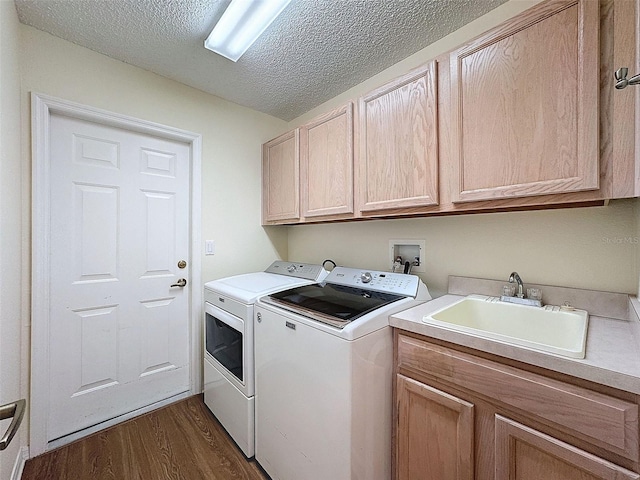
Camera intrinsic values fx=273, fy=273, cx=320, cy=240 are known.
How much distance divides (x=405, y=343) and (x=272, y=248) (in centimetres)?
172

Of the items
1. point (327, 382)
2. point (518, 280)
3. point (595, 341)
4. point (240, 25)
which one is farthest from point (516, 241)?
point (240, 25)

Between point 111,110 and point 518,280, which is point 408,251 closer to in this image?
point 518,280

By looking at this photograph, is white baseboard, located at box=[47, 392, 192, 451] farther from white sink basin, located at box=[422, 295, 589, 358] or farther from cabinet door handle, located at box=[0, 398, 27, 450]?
white sink basin, located at box=[422, 295, 589, 358]

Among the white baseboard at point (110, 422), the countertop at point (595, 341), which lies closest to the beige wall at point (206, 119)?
the white baseboard at point (110, 422)

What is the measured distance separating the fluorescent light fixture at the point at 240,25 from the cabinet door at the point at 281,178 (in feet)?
2.12

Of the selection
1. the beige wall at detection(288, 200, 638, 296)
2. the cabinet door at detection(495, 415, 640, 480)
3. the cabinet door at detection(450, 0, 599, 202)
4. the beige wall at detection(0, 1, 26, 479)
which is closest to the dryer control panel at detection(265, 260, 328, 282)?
the beige wall at detection(288, 200, 638, 296)

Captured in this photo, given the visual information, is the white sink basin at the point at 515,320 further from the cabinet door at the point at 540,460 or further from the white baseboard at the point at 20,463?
the white baseboard at the point at 20,463

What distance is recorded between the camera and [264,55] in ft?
5.67

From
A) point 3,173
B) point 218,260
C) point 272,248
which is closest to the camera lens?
point 3,173

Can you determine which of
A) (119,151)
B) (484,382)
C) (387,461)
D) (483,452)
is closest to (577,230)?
(484,382)

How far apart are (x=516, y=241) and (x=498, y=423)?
85 centimetres

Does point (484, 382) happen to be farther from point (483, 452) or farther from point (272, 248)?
point (272, 248)

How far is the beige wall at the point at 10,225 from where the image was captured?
1.09 meters

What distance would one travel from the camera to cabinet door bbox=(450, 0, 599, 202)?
931mm
